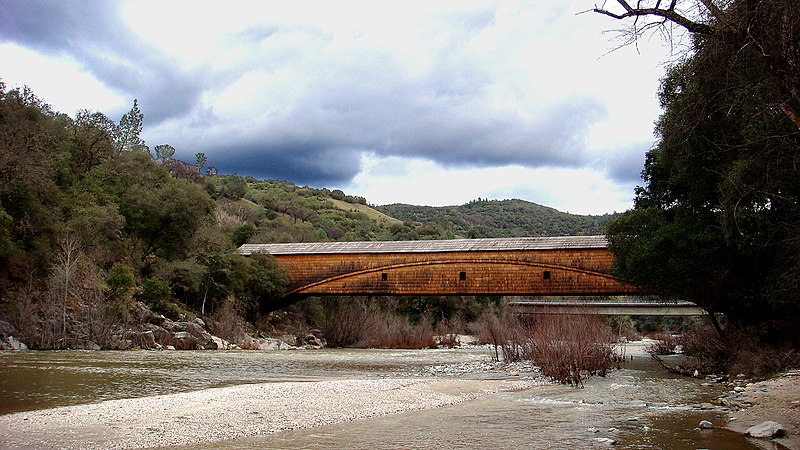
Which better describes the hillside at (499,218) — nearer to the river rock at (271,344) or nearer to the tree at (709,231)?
the river rock at (271,344)

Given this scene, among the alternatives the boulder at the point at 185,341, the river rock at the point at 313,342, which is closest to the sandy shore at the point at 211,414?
the boulder at the point at 185,341

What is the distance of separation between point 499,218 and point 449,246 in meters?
66.7

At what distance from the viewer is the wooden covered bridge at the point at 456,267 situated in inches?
1060

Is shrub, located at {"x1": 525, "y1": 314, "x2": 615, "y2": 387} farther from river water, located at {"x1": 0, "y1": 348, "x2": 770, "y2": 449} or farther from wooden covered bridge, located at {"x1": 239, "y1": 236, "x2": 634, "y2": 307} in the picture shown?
wooden covered bridge, located at {"x1": 239, "y1": 236, "x2": 634, "y2": 307}

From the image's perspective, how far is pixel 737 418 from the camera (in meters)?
7.83

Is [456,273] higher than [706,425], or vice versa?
[456,273]

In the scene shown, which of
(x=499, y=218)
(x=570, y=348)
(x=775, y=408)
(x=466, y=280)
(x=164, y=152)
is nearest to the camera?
(x=775, y=408)

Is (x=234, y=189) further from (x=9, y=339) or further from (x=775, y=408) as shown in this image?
(x=775, y=408)

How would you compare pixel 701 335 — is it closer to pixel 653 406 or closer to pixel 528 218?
pixel 653 406

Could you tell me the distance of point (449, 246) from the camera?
96.8ft

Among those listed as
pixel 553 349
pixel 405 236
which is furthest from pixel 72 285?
pixel 405 236

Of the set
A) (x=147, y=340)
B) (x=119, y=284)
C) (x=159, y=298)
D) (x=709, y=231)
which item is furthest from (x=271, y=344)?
(x=709, y=231)

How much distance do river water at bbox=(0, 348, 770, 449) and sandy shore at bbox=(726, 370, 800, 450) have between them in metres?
0.27

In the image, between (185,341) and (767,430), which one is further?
(185,341)
